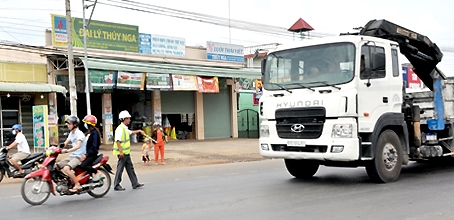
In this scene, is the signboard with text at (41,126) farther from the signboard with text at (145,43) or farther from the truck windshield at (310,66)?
the truck windshield at (310,66)

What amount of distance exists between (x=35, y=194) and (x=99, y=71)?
13824 mm

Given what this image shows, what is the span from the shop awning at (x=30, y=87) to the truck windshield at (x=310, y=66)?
12755 millimetres

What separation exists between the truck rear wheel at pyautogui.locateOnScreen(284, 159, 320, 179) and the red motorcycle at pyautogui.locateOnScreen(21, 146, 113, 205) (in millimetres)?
4141

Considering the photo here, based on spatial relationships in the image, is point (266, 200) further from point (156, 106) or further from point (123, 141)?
point (156, 106)

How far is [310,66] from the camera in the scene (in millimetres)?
9281

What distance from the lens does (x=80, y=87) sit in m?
22.9

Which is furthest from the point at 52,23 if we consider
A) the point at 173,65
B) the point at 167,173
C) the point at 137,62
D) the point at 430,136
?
the point at 430,136

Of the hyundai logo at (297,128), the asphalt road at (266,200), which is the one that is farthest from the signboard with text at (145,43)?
the hyundai logo at (297,128)

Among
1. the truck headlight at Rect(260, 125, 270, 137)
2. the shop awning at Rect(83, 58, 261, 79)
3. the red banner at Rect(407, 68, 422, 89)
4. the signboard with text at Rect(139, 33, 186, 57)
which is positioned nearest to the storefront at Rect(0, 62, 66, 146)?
the shop awning at Rect(83, 58, 261, 79)

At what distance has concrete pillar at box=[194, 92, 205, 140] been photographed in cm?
2870

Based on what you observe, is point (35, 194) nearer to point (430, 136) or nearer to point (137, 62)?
point (430, 136)

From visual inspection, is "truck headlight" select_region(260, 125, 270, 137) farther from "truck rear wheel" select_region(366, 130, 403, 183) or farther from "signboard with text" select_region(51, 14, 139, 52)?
"signboard with text" select_region(51, 14, 139, 52)

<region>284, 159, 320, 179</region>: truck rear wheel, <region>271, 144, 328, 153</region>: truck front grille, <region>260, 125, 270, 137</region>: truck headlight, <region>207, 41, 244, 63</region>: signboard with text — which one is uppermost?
<region>207, 41, 244, 63</region>: signboard with text

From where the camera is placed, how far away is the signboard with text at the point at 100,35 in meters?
21.3
